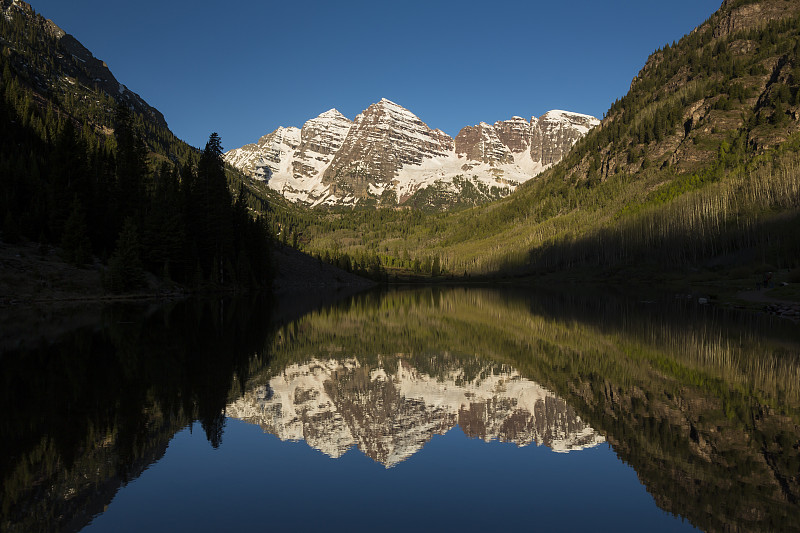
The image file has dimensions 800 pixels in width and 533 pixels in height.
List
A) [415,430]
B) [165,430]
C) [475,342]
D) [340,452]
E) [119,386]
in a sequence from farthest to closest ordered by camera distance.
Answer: [475,342]
[119,386]
[415,430]
[165,430]
[340,452]

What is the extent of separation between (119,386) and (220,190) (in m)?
83.0

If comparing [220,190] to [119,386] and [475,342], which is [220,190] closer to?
[475,342]

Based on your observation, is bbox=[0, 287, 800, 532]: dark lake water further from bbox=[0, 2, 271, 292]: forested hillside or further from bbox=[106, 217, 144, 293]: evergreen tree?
bbox=[0, 2, 271, 292]: forested hillside

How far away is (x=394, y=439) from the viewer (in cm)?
1432

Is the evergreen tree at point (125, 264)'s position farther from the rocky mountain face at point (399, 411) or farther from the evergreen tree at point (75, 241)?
the rocky mountain face at point (399, 411)

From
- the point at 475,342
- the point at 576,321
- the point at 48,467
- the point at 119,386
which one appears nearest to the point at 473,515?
the point at 48,467

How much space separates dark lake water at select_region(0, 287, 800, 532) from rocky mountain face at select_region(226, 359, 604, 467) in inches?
3.7

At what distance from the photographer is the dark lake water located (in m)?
9.46

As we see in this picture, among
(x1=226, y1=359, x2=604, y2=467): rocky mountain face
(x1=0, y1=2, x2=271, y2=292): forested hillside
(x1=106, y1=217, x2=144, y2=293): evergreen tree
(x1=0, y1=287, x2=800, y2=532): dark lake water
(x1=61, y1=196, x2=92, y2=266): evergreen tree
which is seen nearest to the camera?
(x1=0, y1=287, x2=800, y2=532): dark lake water

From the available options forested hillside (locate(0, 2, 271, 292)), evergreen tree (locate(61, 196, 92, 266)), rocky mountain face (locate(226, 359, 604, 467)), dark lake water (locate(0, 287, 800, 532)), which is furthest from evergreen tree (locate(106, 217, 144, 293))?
rocky mountain face (locate(226, 359, 604, 467))

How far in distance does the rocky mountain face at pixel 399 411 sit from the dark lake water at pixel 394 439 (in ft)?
0.31

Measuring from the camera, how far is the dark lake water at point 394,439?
9.46m

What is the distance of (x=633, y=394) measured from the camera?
18.1m

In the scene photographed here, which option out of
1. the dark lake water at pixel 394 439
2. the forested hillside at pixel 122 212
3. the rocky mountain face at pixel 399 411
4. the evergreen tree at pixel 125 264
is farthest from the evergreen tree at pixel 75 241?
the rocky mountain face at pixel 399 411
